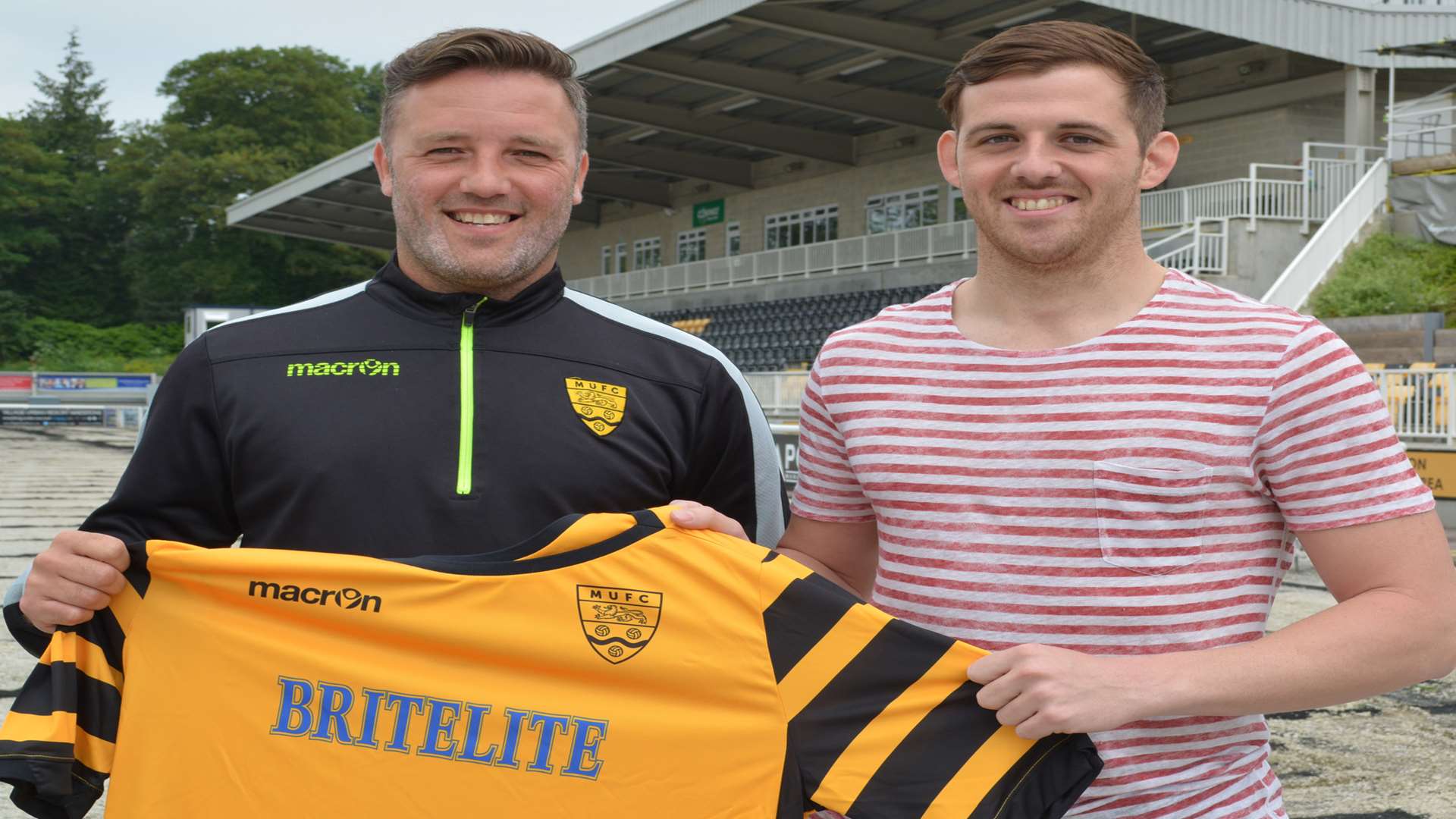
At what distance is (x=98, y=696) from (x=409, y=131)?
1217mm

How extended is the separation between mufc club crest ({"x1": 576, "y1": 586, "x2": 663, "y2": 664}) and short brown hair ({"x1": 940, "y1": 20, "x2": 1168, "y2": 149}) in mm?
1018

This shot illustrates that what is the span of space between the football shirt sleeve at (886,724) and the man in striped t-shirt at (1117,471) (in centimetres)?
9

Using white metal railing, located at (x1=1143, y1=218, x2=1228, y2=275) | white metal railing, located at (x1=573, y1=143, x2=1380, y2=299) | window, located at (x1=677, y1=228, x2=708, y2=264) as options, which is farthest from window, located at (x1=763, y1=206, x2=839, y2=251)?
white metal railing, located at (x1=1143, y1=218, x2=1228, y2=275)

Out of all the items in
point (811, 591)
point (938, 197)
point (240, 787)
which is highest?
point (938, 197)

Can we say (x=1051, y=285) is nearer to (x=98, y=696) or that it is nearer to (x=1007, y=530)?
(x=1007, y=530)

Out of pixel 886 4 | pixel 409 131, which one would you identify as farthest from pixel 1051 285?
pixel 886 4

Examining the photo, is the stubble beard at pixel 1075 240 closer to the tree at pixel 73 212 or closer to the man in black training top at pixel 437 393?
the man in black training top at pixel 437 393

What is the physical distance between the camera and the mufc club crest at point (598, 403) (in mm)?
2551

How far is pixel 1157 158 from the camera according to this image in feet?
7.59

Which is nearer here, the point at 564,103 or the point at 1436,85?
the point at 564,103

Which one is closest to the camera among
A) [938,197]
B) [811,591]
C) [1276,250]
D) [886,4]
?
[811,591]

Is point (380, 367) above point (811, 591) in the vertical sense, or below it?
above

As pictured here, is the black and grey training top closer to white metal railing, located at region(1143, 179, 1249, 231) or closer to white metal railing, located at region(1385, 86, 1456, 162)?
white metal railing, located at region(1143, 179, 1249, 231)

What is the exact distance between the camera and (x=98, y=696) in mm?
2547
